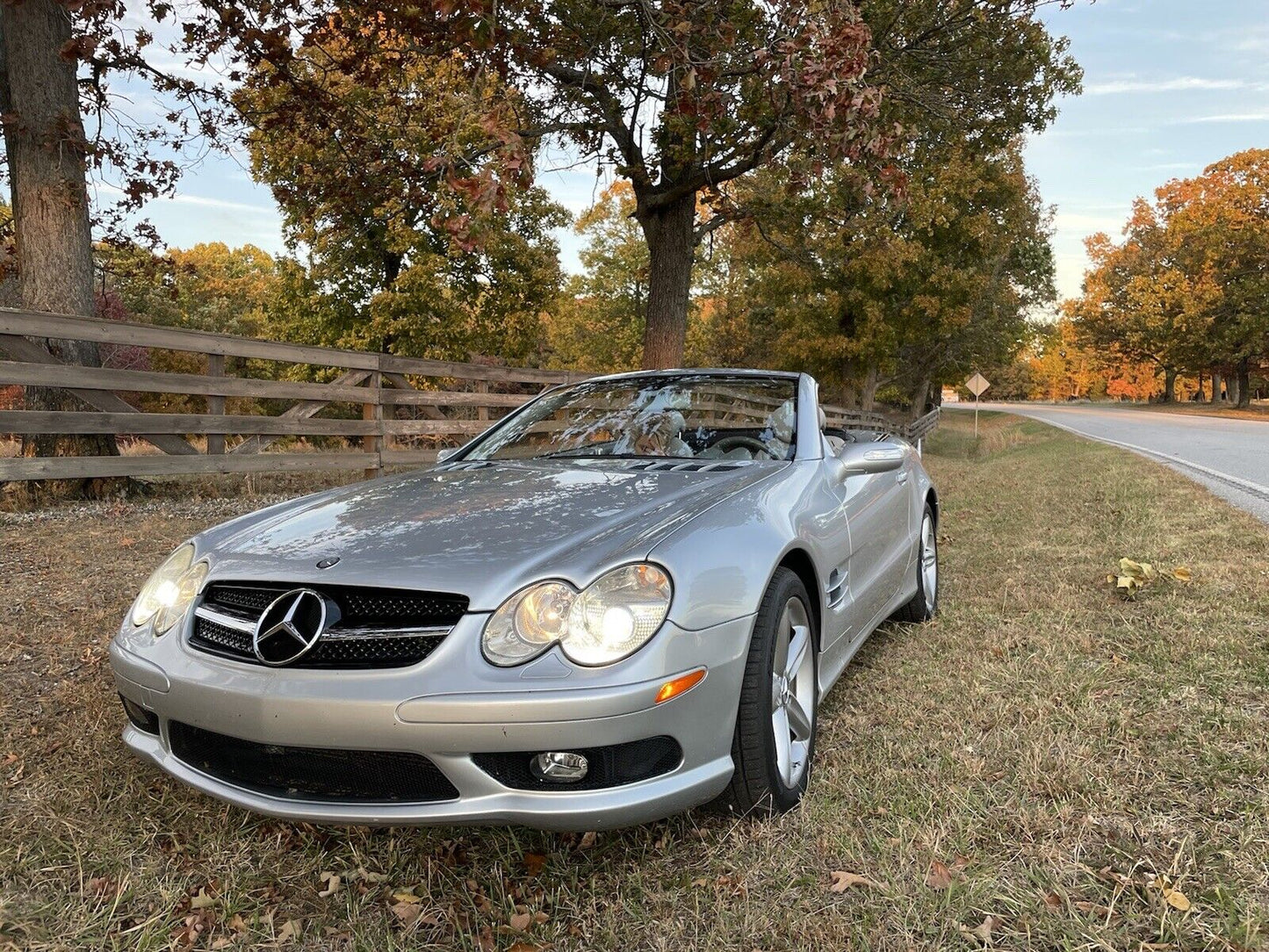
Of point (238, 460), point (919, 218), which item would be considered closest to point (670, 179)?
point (238, 460)

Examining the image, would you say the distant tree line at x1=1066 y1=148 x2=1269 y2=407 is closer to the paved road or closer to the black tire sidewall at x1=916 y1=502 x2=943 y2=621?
the paved road

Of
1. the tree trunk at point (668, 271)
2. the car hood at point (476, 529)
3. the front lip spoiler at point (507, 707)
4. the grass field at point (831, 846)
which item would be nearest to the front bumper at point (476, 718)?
the front lip spoiler at point (507, 707)

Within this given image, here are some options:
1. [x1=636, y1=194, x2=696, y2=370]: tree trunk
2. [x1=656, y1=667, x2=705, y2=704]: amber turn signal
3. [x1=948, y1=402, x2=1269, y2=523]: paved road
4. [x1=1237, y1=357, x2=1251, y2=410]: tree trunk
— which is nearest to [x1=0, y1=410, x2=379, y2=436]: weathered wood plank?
[x1=636, y1=194, x2=696, y2=370]: tree trunk

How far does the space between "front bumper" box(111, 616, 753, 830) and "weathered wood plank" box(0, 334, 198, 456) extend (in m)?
5.05

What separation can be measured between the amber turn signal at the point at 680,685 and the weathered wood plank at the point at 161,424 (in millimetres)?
5688

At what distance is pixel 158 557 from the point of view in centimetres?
488

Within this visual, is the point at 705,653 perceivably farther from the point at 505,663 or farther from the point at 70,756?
the point at 70,756

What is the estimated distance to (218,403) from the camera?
6910 millimetres

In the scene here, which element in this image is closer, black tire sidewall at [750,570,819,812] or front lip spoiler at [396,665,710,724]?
front lip spoiler at [396,665,710,724]

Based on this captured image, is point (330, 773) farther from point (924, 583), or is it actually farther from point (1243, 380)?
point (1243, 380)

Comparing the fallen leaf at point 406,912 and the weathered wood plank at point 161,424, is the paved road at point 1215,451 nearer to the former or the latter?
the fallen leaf at point 406,912

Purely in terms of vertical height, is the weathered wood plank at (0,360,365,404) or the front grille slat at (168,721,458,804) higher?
the weathered wood plank at (0,360,365,404)

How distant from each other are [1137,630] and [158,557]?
17.3ft

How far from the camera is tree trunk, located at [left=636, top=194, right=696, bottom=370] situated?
9.40 meters
